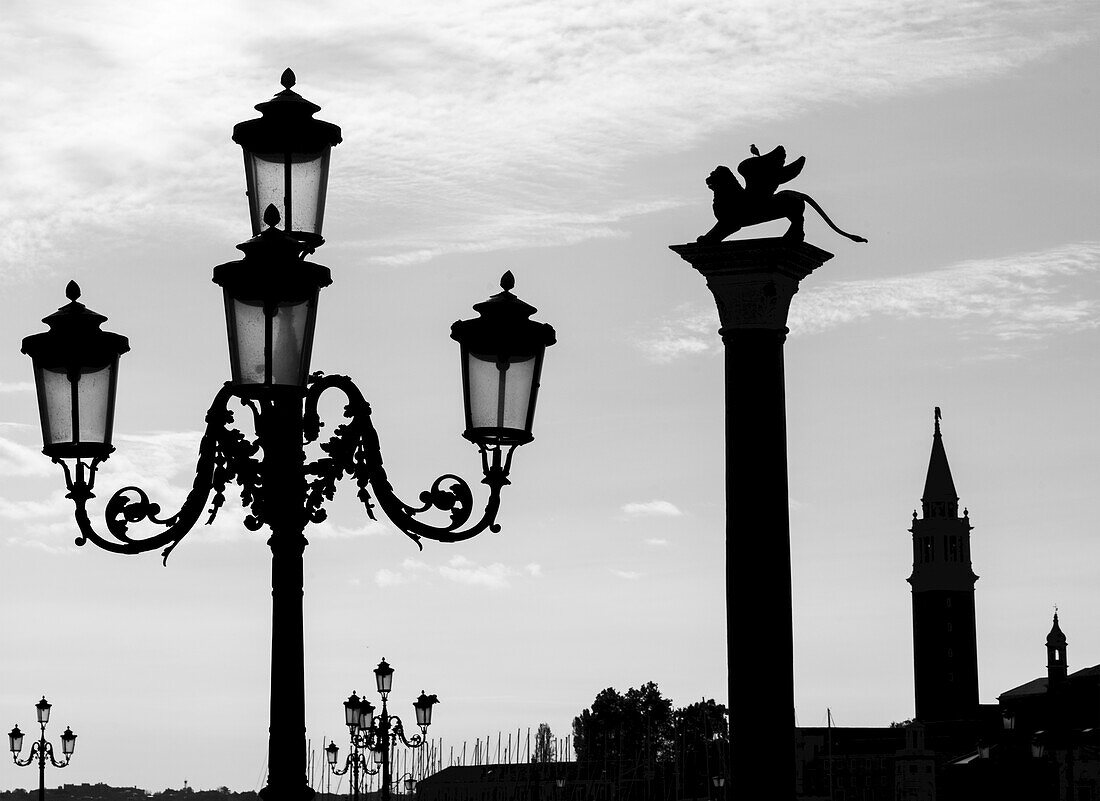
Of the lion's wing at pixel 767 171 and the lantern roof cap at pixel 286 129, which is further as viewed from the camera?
the lion's wing at pixel 767 171

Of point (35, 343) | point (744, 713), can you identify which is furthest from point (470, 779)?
point (35, 343)

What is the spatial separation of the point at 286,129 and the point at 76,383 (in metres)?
1.40

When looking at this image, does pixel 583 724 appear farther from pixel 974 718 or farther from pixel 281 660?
pixel 281 660

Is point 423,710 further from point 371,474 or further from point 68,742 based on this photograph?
point 371,474

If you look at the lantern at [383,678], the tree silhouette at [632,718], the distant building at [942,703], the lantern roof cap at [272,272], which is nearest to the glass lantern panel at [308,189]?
the lantern roof cap at [272,272]

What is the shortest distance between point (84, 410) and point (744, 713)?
11.3 meters

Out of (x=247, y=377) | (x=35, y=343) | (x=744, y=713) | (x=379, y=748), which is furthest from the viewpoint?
(x=379, y=748)

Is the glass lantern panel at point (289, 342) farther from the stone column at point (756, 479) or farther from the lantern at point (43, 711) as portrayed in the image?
the lantern at point (43, 711)

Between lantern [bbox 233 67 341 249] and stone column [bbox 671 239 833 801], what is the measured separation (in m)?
10.8

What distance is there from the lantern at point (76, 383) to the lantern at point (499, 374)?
4.73ft

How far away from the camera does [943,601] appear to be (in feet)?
372

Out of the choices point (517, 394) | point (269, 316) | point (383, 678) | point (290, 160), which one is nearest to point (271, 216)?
point (290, 160)

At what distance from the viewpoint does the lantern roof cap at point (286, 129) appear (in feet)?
29.2

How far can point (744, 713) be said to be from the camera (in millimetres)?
18953
